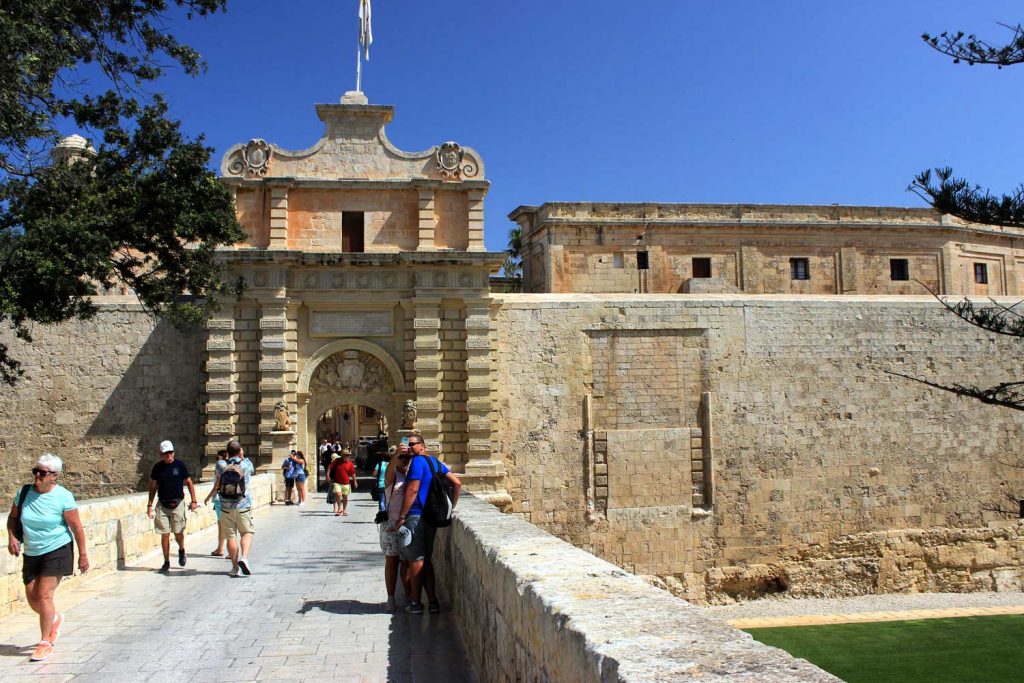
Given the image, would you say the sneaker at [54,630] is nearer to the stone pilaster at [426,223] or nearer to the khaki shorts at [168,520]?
the khaki shorts at [168,520]

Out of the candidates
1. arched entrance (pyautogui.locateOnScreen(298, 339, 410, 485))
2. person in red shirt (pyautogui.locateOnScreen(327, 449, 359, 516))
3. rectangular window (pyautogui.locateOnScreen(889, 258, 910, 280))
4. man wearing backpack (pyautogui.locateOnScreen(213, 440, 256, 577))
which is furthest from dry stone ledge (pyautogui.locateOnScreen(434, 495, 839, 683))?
rectangular window (pyautogui.locateOnScreen(889, 258, 910, 280))

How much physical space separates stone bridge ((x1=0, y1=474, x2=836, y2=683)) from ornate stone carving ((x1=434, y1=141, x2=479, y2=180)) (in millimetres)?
8497

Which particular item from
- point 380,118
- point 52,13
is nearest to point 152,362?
point 380,118

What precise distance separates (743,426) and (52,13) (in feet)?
43.5

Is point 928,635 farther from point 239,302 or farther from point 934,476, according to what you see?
point 239,302

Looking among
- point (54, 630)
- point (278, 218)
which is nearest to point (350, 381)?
point (278, 218)

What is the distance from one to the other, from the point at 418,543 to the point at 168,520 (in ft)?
11.5

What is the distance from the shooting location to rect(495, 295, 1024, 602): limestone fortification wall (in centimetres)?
1652

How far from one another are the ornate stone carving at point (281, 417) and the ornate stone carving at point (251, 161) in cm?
425

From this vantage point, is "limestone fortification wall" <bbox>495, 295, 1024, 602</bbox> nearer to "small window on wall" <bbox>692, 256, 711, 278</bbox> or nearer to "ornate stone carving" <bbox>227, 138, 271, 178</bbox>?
"ornate stone carving" <bbox>227, 138, 271, 178</bbox>

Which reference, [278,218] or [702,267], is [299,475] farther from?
[702,267]

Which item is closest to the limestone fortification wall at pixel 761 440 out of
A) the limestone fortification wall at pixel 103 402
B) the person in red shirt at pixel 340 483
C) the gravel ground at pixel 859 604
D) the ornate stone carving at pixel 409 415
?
the gravel ground at pixel 859 604

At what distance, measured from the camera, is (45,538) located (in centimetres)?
523

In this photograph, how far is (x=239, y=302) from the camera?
52.0 feet
